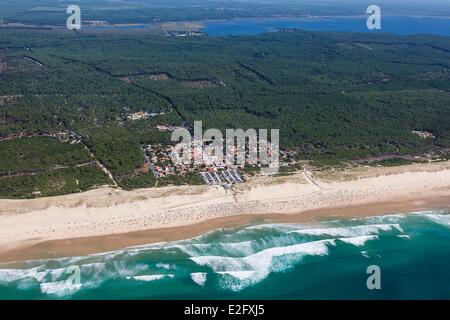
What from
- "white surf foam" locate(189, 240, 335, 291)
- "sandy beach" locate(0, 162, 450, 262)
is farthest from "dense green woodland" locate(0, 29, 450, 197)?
"white surf foam" locate(189, 240, 335, 291)

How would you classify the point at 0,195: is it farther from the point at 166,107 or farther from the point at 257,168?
the point at 166,107

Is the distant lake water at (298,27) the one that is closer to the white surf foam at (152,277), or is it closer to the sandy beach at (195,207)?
the sandy beach at (195,207)

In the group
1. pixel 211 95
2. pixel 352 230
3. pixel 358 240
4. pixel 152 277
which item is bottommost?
pixel 152 277

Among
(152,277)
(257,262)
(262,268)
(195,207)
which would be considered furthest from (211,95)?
(152,277)

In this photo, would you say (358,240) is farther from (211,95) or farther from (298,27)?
(298,27)

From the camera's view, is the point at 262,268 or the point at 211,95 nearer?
the point at 262,268

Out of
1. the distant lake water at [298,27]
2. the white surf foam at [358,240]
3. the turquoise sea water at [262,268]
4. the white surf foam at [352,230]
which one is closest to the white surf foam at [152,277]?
the turquoise sea water at [262,268]
